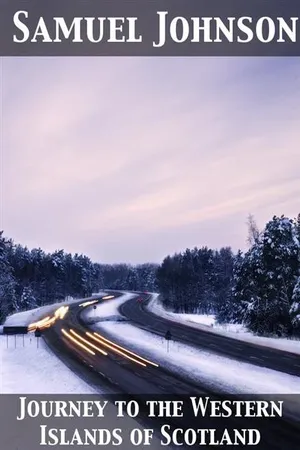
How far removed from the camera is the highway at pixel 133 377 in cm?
1473

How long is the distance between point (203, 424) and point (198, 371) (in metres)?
9.81

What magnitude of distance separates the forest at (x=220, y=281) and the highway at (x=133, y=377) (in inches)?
666

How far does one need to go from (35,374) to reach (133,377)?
18.1ft

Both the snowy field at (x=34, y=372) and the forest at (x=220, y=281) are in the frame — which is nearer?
the snowy field at (x=34, y=372)

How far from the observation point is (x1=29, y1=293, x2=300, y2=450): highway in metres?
14.7

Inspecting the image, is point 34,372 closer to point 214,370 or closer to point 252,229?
point 214,370

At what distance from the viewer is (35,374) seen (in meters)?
23.8

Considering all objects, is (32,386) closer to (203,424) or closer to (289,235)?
(203,424)

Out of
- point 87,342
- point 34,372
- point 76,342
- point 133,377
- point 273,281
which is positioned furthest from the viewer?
point 273,281

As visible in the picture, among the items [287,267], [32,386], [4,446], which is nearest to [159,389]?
[32,386]

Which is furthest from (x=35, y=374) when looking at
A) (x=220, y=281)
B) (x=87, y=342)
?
(x=220, y=281)

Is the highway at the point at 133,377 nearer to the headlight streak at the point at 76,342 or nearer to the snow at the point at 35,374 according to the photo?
the headlight streak at the point at 76,342

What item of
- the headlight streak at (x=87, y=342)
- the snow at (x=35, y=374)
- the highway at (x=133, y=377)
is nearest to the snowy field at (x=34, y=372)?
the snow at (x=35, y=374)

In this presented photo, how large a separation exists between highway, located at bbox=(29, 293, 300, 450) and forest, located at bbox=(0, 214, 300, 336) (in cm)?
1692
